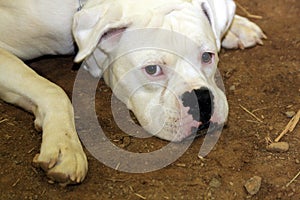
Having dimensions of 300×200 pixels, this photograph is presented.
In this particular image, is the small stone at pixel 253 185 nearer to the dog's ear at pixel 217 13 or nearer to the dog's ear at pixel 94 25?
the dog's ear at pixel 217 13

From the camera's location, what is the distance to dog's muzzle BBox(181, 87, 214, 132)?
7.75 ft

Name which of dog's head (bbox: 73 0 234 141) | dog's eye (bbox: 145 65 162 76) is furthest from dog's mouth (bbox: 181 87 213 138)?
dog's eye (bbox: 145 65 162 76)

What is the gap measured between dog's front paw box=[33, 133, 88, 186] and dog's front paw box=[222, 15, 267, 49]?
128 centimetres

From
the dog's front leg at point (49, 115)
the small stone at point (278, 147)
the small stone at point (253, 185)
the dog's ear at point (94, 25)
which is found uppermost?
the dog's ear at point (94, 25)

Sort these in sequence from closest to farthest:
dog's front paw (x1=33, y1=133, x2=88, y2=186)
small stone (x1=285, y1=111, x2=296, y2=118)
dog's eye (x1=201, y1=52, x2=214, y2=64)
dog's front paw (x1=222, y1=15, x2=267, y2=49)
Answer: dog's front paw (x1=33, y1=133, x2=88, y2=186)
dog's eye (x1=201, y1=52, x2=214, y2=64)
small stone (x1=285, y1=111, x2=296, y2=118)
dog's front paw (x1=222, y1=15, x2=267, y2=49)

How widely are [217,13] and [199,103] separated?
0.50m

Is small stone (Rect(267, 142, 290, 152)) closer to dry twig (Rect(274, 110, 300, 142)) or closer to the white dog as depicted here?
dry twig (Rect(274, 110, 300, 142))

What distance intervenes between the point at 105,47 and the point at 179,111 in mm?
429

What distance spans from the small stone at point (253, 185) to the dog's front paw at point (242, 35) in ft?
3.59

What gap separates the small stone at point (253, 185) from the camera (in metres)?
2.28

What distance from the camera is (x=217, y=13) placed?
2664mm

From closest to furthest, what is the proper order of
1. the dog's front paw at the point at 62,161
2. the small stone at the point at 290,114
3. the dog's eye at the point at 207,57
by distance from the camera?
1. the dog's front paw at the point at 62,161
2. the dog's eye at the point at 207,57
3. the small stone at the point at 290,114

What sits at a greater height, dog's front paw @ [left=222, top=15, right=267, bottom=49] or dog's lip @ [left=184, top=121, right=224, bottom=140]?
dog's lip @ [left=184, top=121, right=224, bottom=140]

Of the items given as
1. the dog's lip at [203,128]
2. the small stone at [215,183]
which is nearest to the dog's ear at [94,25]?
the dog's lip at [203,128]
